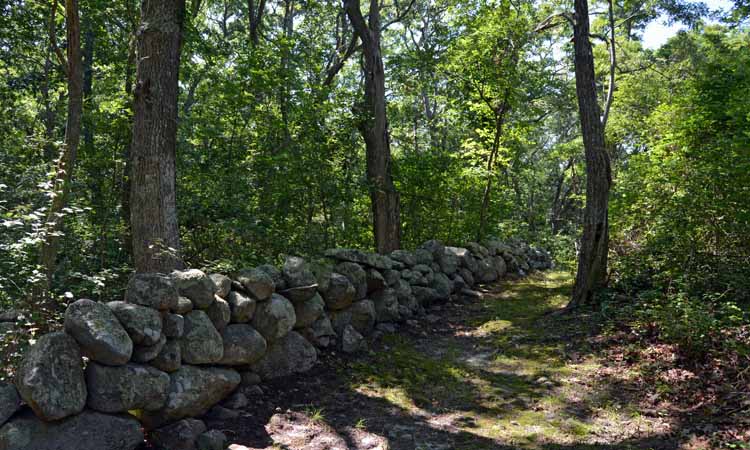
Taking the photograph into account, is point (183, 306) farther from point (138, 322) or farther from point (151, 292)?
point (138, 322)

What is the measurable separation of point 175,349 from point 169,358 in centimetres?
8

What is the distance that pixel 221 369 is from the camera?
13.9 feet

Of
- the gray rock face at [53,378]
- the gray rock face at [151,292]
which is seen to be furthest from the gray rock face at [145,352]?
the gray rock face at [53,378]

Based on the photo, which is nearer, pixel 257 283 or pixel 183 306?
pixel 183 306

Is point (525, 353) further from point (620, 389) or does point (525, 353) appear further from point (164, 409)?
point (164, 409)

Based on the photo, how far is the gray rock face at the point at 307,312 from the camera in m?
5.33

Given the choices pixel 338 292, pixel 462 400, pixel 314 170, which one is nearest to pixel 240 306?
pixel 338 292

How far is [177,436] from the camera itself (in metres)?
3.49

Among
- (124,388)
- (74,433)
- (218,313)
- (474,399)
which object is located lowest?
(474,399)

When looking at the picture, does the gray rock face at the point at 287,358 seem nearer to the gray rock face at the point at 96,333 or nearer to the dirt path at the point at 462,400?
the dirt path at the point at 462,400

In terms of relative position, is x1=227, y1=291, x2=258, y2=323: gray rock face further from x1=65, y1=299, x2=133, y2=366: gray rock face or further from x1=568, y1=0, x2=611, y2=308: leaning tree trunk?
x1=568, y1=0, x2=611, y2=308: leaning tree trunk

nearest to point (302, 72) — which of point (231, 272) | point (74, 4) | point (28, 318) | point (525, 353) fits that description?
point (74, 4)

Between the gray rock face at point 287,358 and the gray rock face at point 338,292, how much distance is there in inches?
26.7

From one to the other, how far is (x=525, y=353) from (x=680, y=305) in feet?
5.62
